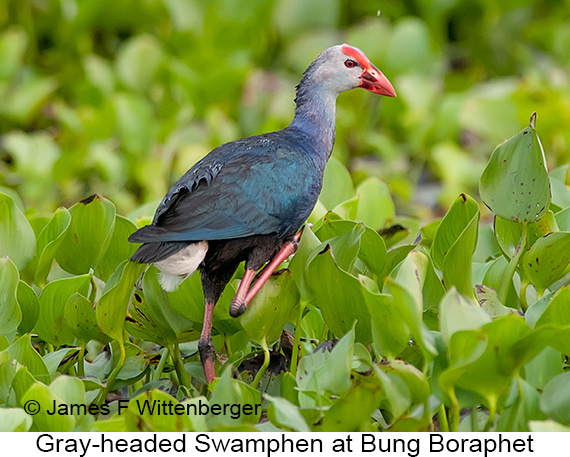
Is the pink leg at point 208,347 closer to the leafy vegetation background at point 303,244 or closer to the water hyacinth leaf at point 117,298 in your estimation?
the leafy vegetation background at point 303,244

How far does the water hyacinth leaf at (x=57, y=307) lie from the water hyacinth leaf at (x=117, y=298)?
10 centimetres

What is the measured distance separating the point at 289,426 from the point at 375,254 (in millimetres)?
464

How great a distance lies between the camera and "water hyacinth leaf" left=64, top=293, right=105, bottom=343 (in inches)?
55.9

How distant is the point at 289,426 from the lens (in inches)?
44.8

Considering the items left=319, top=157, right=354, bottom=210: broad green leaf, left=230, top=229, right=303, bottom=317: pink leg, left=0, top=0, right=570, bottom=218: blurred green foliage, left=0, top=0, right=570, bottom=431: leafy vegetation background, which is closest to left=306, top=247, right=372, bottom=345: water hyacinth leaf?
left=0, top=0, right=570, bottom=431: leafy vegetation background

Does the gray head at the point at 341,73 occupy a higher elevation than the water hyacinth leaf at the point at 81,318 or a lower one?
higher

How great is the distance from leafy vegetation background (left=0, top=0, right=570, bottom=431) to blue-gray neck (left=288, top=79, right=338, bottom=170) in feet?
0.48

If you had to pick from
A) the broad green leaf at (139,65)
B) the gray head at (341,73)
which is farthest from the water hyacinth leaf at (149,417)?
the broad green leaf at (139,65)

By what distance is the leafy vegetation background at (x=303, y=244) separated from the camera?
117 centimetres

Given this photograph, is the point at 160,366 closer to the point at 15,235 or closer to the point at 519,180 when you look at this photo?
the point at 15,235

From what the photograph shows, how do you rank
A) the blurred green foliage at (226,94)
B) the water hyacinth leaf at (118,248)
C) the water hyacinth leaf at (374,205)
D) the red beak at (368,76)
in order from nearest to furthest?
the water hyacinth leaf at (118,248) → the red beak at (368,76) → the water hyacinth leaf at (374,205) → the blurred green foliage at (226,94)

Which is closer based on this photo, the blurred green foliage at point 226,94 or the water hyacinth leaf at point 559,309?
the water hyacinth leaf at point 559,309

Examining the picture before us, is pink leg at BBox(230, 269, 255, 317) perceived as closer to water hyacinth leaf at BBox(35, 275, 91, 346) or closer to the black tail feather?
the black tail feather

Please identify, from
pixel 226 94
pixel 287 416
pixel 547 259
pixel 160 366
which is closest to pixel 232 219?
pixel 160 366
